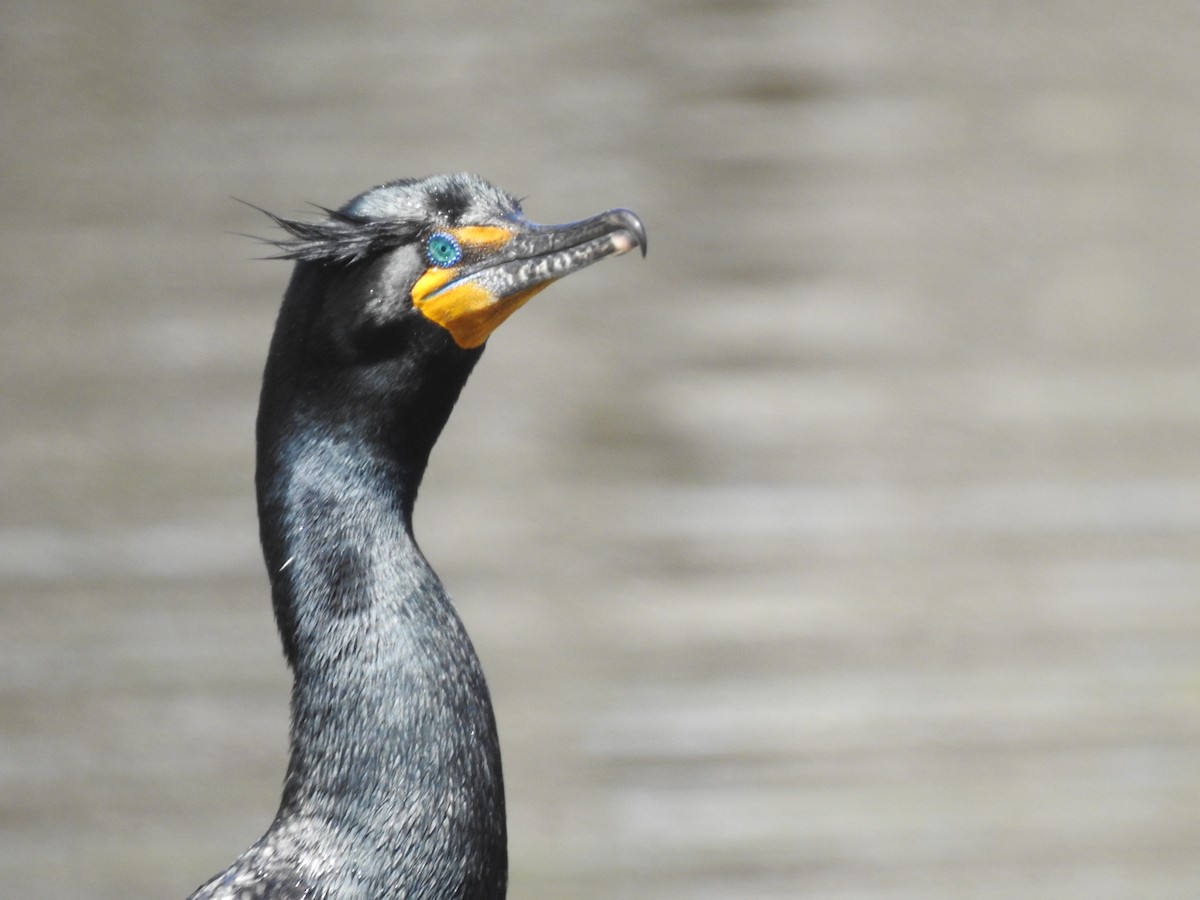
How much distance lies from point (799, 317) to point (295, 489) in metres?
1.72

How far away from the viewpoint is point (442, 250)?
1.39 m

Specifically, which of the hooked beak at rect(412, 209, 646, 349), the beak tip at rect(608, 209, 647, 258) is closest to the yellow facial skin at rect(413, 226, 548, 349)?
the hooked beak at rect(412, 209, 646, 349)

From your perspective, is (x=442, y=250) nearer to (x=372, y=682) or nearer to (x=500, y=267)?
(x=500, y=267)

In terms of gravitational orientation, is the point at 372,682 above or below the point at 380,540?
below

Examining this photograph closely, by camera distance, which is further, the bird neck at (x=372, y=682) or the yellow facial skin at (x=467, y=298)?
the yellow facial skin at (x=467, y=298)

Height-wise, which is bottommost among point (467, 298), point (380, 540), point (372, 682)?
point (372, 682)

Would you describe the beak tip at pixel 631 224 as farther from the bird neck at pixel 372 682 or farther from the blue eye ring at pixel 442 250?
the bird neck at pixel 372 682

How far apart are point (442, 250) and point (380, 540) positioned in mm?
299

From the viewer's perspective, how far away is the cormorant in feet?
4.20

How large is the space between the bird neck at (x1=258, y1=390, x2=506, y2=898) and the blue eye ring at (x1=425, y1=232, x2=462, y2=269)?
0.18 metres

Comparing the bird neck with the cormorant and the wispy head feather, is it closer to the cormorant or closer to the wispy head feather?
the cormorant

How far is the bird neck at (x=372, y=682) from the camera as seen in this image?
4.18 ft

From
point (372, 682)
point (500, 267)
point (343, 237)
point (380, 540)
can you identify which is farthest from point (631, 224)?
point (372, 682)

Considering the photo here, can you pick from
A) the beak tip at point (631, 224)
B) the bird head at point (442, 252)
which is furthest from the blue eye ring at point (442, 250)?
the beak tip at point (631, 224)
